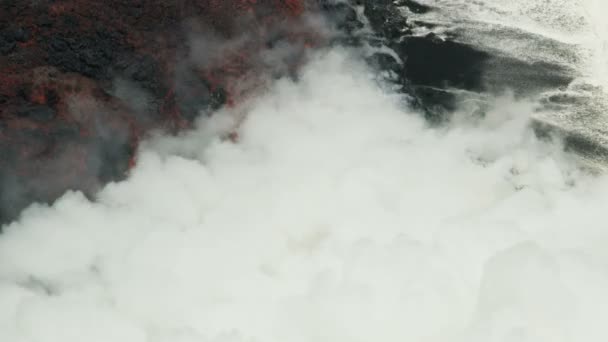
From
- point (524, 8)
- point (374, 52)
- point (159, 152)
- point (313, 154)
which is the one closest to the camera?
point (159, 152)

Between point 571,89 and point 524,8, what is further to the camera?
point 524,8

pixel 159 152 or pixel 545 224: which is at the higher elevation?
pixel 159 152

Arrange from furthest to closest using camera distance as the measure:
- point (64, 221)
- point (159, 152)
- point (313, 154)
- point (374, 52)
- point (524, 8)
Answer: point (524, 8) → point (374, 52) → point (313, 154) → point (159, 152) → point (64, 221)

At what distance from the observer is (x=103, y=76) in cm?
3288

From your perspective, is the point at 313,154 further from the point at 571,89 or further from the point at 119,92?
the point at 571,89

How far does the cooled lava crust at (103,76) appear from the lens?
30.8 metres

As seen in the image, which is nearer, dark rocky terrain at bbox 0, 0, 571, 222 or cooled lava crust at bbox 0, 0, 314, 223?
cooled lava crust at bbox 0, 0, 314, 223

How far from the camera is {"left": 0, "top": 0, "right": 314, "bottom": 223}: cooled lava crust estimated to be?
30.8m

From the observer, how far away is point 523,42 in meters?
40.5

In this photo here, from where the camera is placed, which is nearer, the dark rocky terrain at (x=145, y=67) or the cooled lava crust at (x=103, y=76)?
the cooled lava crust at (x=103, y=76)

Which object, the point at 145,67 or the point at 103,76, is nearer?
→ the point at 103,76


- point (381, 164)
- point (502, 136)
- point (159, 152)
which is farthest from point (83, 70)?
point (502, 136)

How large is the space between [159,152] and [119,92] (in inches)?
148

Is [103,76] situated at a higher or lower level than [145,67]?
lower
